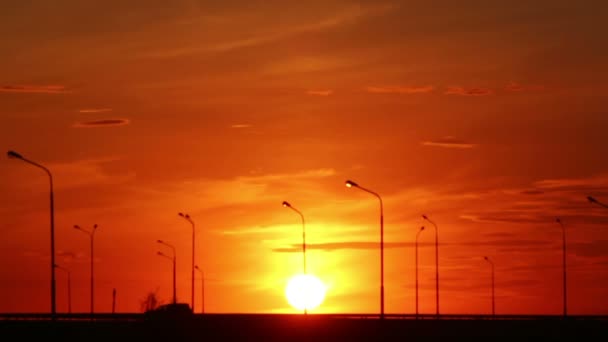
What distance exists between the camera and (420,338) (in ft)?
254

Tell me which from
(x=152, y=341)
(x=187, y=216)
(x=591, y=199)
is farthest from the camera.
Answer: (x=187, y=216)

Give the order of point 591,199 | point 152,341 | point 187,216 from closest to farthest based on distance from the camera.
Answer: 1. point 152,341
2. point 591,199
3. point 187,216

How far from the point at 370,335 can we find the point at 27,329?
21018mm

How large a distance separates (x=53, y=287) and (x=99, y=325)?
370 centimetres

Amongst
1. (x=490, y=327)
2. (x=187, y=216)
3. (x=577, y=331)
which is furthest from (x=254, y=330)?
(x=187, y=216)

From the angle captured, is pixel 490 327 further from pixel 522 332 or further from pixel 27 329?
pixel 27 329

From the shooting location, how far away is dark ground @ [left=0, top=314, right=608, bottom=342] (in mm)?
76812

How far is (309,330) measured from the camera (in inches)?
3083

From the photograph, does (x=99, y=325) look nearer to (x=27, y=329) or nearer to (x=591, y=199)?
(x=27, y=329)

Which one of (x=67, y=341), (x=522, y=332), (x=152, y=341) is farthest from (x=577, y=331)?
(x=67, y=341)

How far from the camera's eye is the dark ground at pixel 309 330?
252 feet

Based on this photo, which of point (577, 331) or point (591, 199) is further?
point (591, 199)

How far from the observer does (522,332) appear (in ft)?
257

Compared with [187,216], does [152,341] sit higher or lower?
lower
